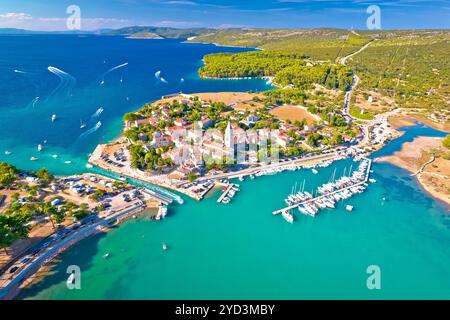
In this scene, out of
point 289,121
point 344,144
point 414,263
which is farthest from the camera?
point 289,121

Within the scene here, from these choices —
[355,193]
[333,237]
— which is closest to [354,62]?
[355,193]

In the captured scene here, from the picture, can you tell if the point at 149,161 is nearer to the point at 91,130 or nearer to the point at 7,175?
the point at 7,175

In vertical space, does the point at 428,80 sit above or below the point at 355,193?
above

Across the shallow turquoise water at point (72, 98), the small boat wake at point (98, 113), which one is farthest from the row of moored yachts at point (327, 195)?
the small boat wake at point (98, 113)

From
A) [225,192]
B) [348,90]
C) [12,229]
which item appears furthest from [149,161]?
[348,90]

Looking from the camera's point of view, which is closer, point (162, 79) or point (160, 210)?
point (160, 210)

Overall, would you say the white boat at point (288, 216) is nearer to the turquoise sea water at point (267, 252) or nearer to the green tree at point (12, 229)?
the turquoise sea water at point (267, 252)

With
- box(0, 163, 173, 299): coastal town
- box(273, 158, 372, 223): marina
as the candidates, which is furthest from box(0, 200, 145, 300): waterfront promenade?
box(273, 158, 372, 223): marina
